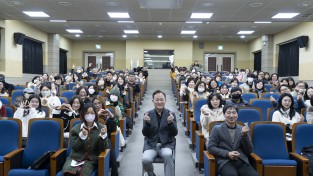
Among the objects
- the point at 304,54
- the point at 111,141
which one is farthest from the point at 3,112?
the point at 304,54

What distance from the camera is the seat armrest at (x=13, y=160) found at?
3496 mm

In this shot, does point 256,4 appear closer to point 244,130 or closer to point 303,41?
point 303,41

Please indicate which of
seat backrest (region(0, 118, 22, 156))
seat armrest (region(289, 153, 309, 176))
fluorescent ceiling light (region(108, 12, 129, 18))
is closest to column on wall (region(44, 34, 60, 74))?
fluorescent ceiling light (region(108, 12, 129, 18))

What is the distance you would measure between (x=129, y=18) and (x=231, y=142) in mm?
9916

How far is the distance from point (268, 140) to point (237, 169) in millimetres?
724

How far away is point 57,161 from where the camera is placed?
141 inches

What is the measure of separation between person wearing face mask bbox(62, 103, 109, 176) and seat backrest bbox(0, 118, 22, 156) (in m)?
0.76

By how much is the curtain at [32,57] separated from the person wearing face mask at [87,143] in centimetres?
1185

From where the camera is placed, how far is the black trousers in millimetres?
3406

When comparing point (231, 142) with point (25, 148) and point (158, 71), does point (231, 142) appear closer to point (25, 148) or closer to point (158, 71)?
point (25, 148)

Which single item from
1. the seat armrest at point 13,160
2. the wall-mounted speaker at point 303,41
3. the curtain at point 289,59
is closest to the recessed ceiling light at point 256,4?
the wall-mounted speaker at point 303,41

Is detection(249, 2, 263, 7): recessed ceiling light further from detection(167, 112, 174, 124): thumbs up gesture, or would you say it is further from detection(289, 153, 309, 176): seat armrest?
detection(167, 112, 174, 124): thumbs up gesture

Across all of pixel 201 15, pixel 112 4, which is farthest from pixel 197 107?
pixel 201 15

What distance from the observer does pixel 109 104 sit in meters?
5.44
